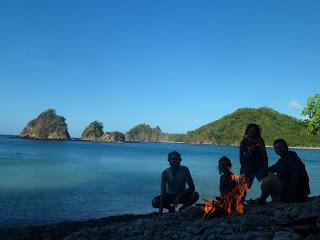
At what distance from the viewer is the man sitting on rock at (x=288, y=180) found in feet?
38.0

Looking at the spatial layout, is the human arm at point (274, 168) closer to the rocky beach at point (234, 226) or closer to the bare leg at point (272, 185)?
the bare leg at point (272, 185)

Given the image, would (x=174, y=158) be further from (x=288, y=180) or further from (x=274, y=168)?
(x=288, y=180)

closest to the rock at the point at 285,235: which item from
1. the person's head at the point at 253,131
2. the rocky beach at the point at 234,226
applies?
the rocky beach at the point at 234,226

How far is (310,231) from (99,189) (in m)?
30.0

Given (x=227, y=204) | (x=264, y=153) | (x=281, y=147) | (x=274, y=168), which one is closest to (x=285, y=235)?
(x=227, y=204)

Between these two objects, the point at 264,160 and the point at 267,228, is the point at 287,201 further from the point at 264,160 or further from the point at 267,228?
the point at 267,228

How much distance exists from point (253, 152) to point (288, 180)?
180 cm

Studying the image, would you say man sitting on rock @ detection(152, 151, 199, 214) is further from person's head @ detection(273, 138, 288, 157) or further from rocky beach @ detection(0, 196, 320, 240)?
person's head @ detection(273, 138, 288, 157)

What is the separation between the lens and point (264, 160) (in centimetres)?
Result: 1332

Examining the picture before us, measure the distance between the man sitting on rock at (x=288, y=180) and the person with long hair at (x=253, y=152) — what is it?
111cm

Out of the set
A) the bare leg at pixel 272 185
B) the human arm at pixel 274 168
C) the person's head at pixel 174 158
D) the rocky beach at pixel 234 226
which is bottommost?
the rocky beach at pixel 234 226

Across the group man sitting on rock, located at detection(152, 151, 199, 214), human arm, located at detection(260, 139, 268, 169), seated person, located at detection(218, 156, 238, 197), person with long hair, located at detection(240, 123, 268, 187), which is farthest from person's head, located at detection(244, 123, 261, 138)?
man sitting on rock, located at detection(152, 151, 199, 214)

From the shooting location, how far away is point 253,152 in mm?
13297

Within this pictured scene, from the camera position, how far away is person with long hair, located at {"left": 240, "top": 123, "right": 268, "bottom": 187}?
13203mm
